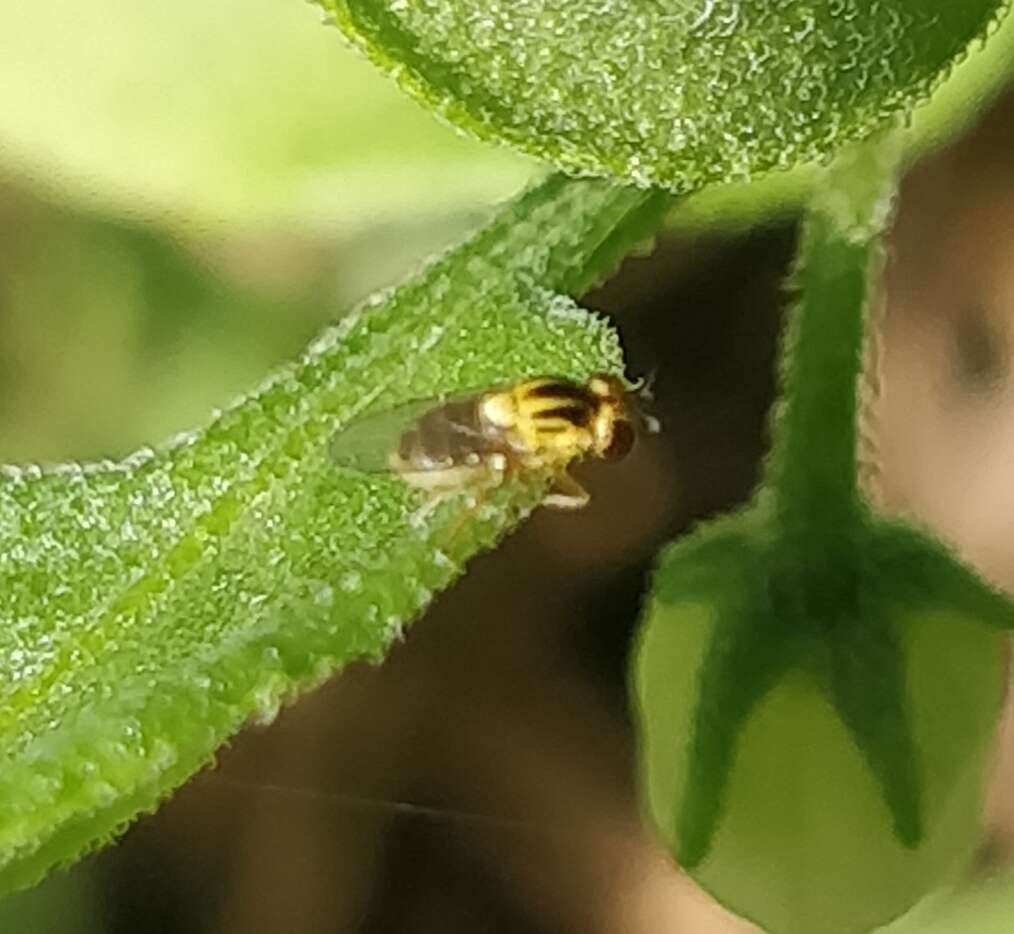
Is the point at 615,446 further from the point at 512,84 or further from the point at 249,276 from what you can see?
the point at 249,276

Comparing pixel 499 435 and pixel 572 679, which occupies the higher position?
pixel 572 679

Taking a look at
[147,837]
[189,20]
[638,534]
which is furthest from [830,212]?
[147,837]

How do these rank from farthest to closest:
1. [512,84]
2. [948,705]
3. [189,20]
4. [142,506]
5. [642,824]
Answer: [642,824]
[189,20]
[948,705]
[142,506]
[512,84]

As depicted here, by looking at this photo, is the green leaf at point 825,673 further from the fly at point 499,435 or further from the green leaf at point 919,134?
the green leaf at point 919,134

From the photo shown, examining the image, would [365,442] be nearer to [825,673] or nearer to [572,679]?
[825,673]

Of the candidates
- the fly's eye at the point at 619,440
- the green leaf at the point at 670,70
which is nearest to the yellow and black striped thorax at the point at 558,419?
the fly's eye at the point at 619,440

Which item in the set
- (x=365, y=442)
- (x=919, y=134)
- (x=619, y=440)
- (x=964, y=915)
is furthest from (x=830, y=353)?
(x=964, y=915)

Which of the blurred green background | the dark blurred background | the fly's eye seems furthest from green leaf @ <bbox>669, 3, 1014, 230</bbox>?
the fly's eye
